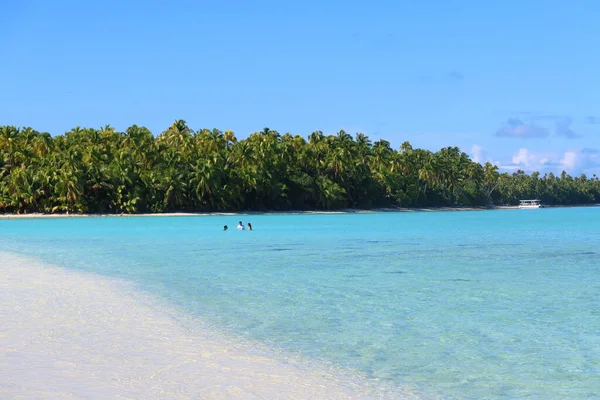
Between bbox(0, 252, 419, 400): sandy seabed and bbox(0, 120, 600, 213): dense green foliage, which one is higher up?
bbox(0, 120, 600, 213): dense green foliage

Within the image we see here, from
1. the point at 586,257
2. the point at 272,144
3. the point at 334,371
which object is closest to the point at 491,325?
the point at 334,371

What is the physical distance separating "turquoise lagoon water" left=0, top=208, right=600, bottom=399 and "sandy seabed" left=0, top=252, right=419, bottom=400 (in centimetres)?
84

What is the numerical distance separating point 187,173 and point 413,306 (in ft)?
282

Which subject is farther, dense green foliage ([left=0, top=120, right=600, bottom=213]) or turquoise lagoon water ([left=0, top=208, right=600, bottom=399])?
dense green foliage ([left=0, top=120, right=600, bottom=213])

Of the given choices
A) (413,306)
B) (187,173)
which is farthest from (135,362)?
(187,173)

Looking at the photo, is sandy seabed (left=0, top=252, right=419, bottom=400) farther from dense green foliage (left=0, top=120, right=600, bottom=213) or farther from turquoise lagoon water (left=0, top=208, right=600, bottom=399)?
dense green foliage (left=0, top=120, right=600, bottom=213)

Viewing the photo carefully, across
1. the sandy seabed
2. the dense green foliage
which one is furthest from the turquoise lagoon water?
the dense green foliage

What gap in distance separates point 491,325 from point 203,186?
8740 cm

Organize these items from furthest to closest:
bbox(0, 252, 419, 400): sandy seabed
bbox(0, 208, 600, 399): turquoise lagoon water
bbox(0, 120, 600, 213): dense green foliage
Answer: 1. bbox(0, 120, 600, 213): dense green foliage
2. bbox(0, 208, 600, 399): turquoise lagoon water
3. bbox(0, 252, 419, 400): sandy seabed

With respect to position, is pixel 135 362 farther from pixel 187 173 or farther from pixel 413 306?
pixel 187 173

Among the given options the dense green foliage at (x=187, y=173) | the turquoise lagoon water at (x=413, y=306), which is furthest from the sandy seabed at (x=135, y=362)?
the dense green foliage at (x=187, y=173)

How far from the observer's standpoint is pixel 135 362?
398 inches

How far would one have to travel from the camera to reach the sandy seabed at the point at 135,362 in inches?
337

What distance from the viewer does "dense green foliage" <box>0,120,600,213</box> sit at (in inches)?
3671
